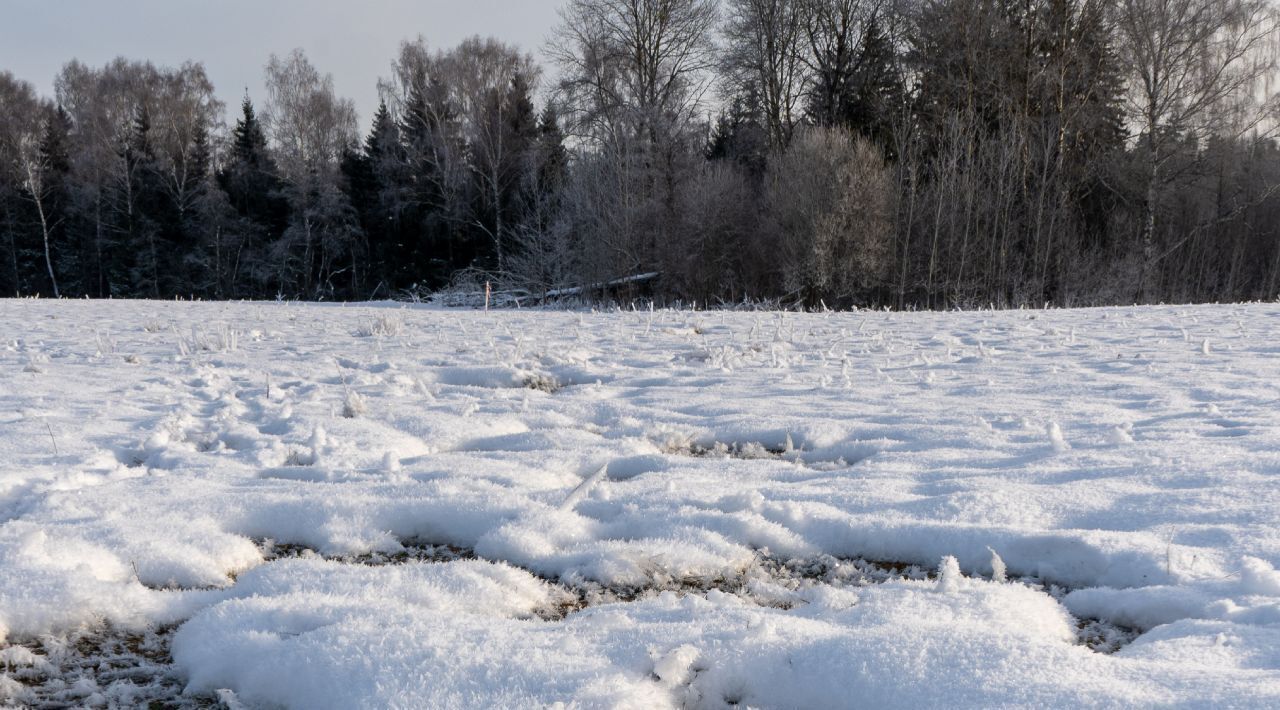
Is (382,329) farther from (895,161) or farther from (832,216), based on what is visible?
(895,161)

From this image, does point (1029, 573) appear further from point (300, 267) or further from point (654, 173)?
point (300, 267)

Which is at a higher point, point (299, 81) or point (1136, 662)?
point (299, 81)

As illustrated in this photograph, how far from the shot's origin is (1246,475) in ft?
9.83

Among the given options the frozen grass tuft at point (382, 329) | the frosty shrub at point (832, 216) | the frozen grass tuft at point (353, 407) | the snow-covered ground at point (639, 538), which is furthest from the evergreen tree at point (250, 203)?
the frozen grass tuft at point (353, 407)

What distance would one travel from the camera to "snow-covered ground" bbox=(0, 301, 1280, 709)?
5.71 ft

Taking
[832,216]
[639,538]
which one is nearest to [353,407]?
[639,538]

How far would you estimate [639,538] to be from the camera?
106 inches

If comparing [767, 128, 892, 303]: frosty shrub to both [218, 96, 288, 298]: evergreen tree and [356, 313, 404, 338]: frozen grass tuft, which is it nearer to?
[356, 313, 404, 338]: frozen grass tuft

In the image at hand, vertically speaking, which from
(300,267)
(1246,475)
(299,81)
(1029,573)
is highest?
(299,81)

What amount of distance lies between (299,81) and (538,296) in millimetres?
23784

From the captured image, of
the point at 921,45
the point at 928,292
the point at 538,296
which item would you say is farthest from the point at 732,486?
the point at 921,45

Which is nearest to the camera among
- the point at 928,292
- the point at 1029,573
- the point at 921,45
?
the point at 1029,573

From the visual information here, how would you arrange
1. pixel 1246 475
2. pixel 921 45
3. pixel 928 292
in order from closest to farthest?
pixel 1246 475 → pixel 928 292 → pixel 921 45

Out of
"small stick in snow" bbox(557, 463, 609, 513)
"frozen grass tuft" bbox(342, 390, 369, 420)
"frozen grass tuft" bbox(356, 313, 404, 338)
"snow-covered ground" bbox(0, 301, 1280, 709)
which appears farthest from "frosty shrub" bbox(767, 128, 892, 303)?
"small stick in snow" bbox(557, 463, 609, 513)
